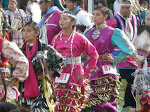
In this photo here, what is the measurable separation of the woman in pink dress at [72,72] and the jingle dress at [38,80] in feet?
1.27

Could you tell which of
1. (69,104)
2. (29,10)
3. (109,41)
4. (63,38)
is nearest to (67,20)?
(63,38)

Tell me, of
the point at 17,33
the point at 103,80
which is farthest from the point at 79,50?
the point at 17,33

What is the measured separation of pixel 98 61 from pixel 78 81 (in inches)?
17.0

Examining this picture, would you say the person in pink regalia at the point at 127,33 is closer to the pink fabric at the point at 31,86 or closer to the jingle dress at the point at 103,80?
the jingle dress at the point at 103,80

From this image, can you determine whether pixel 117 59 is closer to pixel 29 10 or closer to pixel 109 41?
pixel 109 41

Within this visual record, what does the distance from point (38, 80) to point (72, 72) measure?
661 mm

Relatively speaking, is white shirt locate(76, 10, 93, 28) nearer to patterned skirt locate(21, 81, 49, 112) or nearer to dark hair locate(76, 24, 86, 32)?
dark hair locate(76, 24, 86, 32)

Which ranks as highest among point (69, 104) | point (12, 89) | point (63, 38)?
point (63, 38)

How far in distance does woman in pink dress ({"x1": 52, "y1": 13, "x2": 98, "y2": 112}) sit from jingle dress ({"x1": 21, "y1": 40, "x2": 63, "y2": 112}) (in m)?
0.39

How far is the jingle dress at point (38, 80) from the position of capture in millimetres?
5020

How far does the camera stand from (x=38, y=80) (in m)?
5.16

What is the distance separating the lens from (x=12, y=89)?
15.3ft

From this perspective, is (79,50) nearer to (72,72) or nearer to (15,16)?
(72,72)

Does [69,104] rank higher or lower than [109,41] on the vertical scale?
lower
